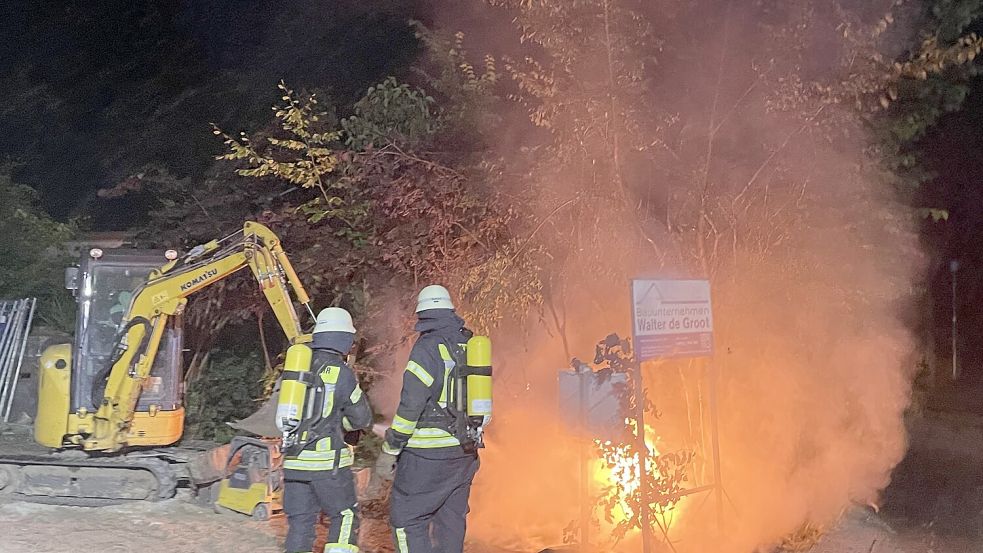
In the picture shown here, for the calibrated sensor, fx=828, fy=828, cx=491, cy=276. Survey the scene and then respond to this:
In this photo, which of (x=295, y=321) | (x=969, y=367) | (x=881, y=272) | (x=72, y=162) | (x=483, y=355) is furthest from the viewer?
(x=969, y=367)

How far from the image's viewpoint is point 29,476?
775cm

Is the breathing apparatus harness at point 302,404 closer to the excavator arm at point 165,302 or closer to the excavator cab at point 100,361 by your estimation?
the excavator arm at point 165,302

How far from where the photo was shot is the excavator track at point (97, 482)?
7637 millimetres

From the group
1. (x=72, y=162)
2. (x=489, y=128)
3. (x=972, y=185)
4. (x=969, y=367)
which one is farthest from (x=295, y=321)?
(x=969, y=367)

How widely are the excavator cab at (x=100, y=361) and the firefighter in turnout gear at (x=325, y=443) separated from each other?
3.57 metres

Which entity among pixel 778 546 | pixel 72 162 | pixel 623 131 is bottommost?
pixel 778 546

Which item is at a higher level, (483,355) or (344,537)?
(483,355)

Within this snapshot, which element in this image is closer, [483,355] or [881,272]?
[483,355]

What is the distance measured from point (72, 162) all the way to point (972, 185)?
59.6ft

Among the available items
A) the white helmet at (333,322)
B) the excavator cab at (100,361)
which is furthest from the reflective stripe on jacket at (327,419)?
the excavator cab at (100,361)

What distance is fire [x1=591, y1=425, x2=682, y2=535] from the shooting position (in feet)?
19.9

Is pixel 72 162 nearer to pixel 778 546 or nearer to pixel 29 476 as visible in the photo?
pixel 29 476

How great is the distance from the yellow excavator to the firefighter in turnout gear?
216 centimetres

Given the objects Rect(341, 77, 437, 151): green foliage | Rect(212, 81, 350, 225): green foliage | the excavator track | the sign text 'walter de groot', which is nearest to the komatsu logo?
the excavator track
